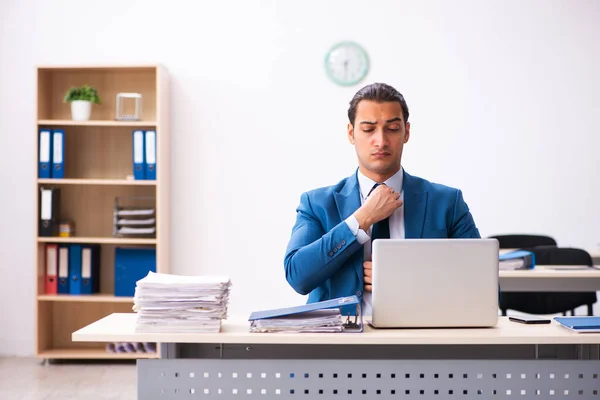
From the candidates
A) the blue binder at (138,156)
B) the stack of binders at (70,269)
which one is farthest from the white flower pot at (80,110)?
the stack of binders at (70,269)

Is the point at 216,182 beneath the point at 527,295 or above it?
above

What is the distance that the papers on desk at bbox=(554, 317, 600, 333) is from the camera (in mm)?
1992

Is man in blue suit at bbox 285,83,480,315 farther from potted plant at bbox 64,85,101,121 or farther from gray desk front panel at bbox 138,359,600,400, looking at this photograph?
potted plant at bbox 64,85,101,121

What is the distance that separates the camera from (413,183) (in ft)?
7.95

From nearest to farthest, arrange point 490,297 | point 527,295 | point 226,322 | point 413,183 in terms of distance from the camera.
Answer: point 490,297
point 226,322
point 413,183
point 527,295

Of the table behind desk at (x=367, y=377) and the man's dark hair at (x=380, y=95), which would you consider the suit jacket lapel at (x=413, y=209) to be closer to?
the man's dark hair at (x=380, y=95)

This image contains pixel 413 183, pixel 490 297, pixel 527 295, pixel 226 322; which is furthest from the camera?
pixel 527 295

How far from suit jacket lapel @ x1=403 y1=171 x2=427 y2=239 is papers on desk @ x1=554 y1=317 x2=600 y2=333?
1.68 feet

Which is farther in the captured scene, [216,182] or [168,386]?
[216,182]

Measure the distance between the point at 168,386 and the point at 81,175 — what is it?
3.35m

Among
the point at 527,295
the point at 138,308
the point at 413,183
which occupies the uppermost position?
the point at 413,183

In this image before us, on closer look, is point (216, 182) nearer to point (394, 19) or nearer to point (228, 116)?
point (228, 116)

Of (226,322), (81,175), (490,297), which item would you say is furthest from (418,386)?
(81,175)

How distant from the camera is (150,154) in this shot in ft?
15.7
